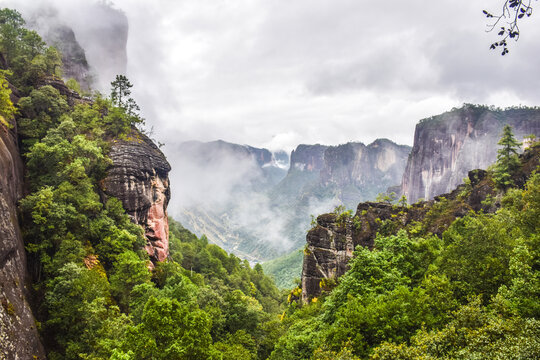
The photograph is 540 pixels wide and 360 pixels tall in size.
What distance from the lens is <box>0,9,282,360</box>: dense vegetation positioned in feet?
60.0

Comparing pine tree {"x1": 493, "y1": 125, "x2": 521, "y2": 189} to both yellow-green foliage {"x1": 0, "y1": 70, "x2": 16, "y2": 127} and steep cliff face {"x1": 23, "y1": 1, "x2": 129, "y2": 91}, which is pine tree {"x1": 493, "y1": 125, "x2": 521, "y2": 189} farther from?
steep cliff face {"x1": 23, "y1": 1, "x2": 129, "y2": 91}

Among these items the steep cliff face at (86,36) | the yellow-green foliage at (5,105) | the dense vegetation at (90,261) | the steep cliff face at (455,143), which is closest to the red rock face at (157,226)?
the dense vegetation at (90,261)

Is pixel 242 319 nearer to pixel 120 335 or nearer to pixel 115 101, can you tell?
pixel 120 335

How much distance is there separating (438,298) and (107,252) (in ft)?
109

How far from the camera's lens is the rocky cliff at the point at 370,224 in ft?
147

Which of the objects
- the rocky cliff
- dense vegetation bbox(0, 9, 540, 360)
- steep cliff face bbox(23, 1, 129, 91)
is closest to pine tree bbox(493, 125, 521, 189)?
dense vegetation bbox(0, 9, 540, 360)

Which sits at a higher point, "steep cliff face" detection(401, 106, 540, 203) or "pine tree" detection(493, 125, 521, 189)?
"steep cliff face" detection(401, 106, 540, 203)

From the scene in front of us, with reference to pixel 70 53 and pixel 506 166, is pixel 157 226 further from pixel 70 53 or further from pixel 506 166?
pixel 70 53

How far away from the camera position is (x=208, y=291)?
110 feet

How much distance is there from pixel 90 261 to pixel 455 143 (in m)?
181

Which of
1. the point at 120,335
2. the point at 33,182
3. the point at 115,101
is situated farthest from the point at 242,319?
the point at 115,101

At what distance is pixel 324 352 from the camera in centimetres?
1477

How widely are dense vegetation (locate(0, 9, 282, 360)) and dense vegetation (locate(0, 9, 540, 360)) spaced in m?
0.13

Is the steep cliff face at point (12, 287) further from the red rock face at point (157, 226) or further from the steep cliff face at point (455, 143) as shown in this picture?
the steep cliff face at point (455, 143)
